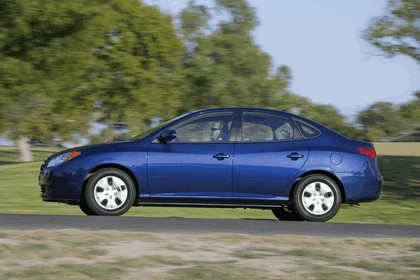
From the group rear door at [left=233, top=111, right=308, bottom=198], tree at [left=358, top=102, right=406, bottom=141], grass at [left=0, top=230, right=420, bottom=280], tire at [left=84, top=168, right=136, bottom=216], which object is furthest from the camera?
tree at [left=358, top=102, right=406, bottom=141]

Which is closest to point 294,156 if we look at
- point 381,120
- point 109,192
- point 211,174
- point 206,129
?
point 211,174

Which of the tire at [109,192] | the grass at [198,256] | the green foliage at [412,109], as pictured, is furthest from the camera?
the green foliage at [412,109]

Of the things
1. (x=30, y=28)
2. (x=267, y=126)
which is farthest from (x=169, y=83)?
(x=267, y=126)

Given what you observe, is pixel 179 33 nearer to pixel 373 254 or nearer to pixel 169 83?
pixel 169 83

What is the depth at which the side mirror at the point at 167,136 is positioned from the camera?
13.8 meters

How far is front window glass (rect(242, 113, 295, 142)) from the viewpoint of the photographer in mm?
14102

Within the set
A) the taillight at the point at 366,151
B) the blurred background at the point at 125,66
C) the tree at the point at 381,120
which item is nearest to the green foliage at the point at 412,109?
the blurred background at the point at 125,66

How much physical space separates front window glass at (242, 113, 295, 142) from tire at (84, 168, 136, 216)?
1716 millimetres

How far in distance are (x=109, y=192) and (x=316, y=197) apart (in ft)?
9.05

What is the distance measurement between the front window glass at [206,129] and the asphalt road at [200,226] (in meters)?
1.27

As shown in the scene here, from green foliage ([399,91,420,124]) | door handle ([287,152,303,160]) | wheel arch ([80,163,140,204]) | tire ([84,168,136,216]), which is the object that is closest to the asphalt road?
tire ([84,168,136,216])

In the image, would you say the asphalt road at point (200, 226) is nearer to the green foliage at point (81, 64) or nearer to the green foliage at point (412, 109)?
the green foliage at point (81, 64)

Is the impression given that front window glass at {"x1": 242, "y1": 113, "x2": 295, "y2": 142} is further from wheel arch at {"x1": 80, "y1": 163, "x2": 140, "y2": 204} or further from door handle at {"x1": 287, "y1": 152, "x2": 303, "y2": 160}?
wheel arch at {"x1": 80, "y1": 163, "x2": 140, "y2": 204}

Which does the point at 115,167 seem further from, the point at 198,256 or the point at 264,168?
the point at 198,256
